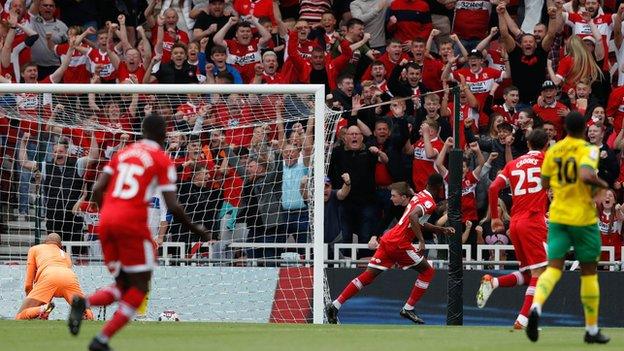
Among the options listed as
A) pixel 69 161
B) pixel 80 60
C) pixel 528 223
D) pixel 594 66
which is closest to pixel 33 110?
pixel 69 161

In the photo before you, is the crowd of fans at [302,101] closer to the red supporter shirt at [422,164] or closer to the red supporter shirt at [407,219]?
the red supporter shirt at [422,164]

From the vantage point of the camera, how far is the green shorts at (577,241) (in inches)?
496

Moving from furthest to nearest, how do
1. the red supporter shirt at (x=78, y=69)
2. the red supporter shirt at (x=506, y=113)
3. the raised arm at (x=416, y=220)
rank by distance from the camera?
the red supporter shirt at (x=78, y=69) < the red supporter shirt at (x=506, y=113) < the raised arm at (x=416, y=220)

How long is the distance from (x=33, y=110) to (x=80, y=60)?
407 centimetres

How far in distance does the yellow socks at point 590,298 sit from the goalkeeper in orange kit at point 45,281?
24.5 ft

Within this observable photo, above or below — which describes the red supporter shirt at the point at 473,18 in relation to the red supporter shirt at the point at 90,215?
above

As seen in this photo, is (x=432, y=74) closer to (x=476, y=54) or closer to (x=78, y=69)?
(x=476, y=54)

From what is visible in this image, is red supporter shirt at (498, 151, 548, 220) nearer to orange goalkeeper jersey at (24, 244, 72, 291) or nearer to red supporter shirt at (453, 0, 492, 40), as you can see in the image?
orange goalkeeper jersey at (24, 244, 72, 291)

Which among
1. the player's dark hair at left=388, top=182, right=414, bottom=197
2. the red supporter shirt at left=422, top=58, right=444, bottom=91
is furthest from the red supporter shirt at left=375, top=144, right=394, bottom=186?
the red supporter shirt at left=422, top=58, right=444, bottom=91

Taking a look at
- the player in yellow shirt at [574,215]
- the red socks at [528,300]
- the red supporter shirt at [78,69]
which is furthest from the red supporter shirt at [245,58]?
the player in yellow shirt at [574,215]

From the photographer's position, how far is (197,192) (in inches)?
764

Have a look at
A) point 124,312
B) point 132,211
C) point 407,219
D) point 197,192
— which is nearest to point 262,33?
point 197,192

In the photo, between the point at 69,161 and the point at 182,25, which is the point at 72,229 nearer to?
the point at 69,161

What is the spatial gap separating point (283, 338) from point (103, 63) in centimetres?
→ 1081
